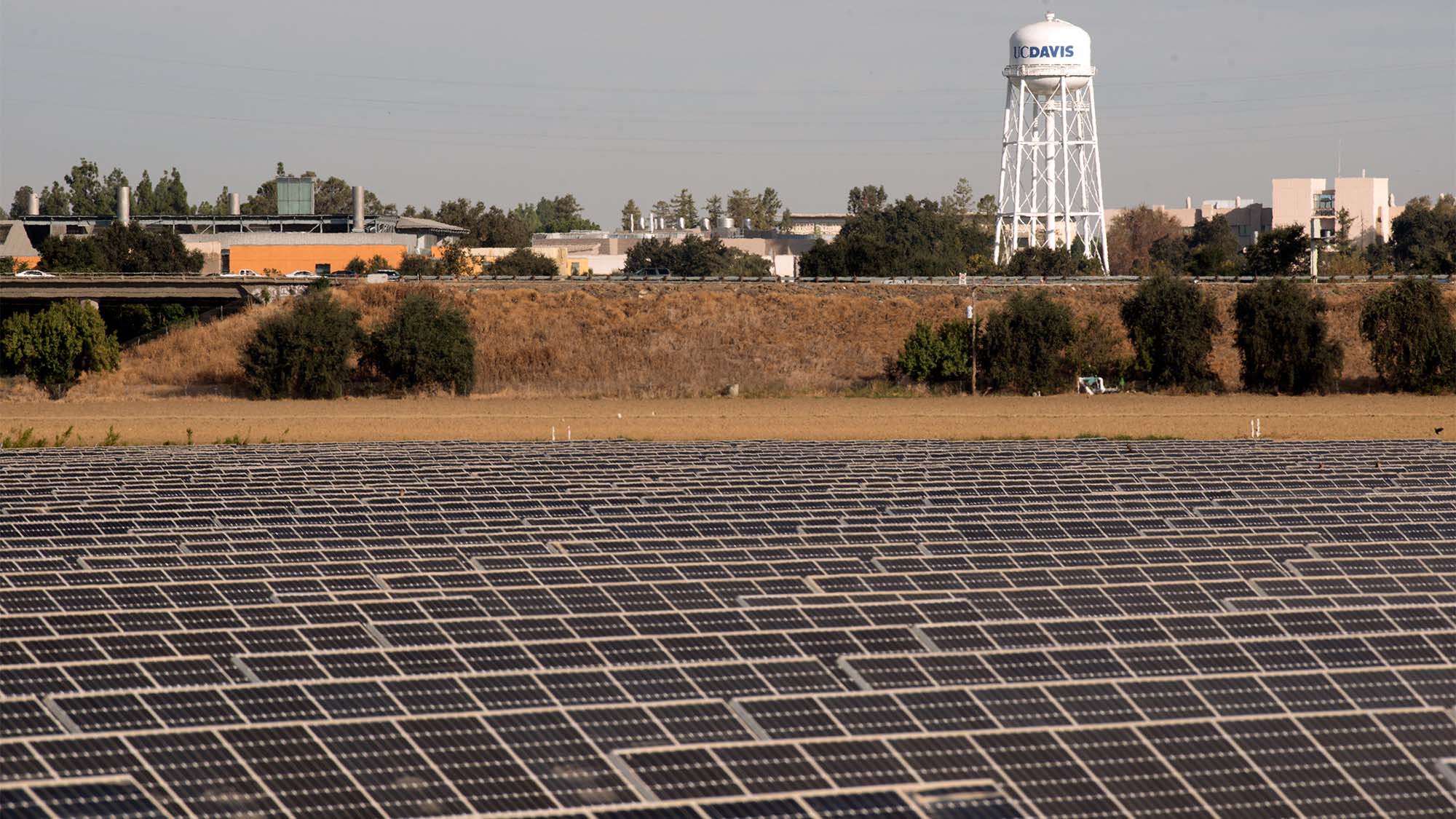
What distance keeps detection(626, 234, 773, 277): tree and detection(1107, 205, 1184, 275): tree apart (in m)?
65.5

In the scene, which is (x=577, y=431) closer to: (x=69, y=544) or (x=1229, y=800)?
(x=69, y=544)

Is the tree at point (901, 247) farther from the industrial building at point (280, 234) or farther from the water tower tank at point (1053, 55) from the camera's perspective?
the industrial building at point (280, 234)

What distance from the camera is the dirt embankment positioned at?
79625 millimetres

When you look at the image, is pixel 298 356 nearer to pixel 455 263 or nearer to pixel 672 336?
pixel 672 336

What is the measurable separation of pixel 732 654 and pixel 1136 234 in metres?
188

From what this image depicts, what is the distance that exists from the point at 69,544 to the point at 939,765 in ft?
58.8

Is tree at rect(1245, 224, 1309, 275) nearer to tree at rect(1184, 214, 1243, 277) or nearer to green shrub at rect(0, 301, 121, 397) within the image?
tree at rect(1184, 214, 1243, 277)

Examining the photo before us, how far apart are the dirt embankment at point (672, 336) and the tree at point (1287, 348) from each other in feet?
9.53

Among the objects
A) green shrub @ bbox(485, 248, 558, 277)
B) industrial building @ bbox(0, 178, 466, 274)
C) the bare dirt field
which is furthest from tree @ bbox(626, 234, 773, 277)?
the bare dirt field

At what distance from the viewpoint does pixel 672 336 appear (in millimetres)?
90188

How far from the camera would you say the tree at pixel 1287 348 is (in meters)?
74.1

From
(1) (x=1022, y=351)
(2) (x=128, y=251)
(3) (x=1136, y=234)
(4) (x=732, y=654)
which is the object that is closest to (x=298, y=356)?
(1) (x=1022, y=351)

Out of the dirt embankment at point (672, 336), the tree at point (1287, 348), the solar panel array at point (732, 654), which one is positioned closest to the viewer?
the solar panel array at point (732, 654)

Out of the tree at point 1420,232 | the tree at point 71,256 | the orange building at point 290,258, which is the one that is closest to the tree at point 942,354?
the orange building at point 290,258
